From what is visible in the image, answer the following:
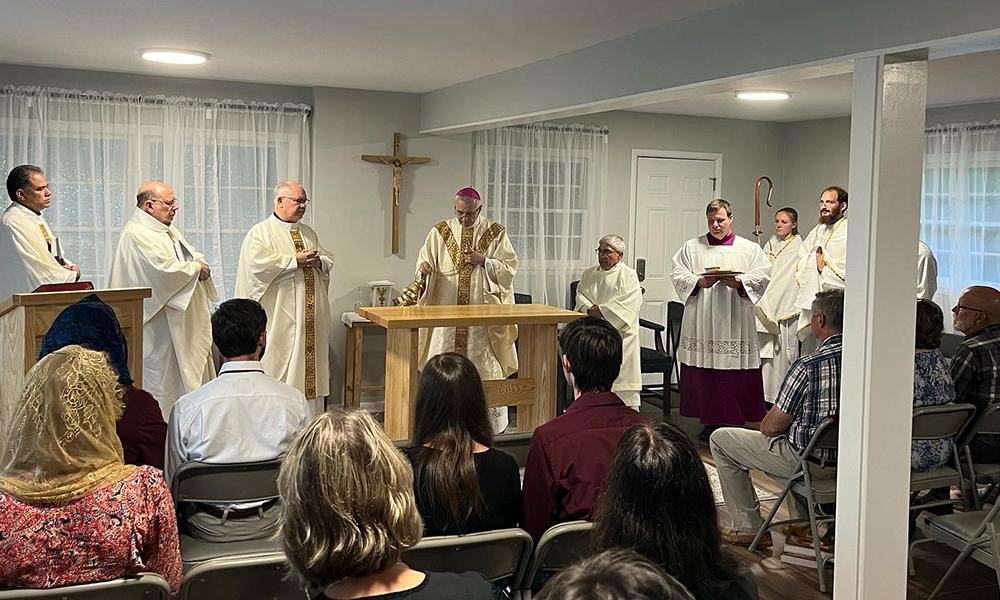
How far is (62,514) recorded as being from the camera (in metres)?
2.08

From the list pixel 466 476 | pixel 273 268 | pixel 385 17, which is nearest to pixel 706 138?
pixel 273 268

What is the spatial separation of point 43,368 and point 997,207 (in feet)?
22.6

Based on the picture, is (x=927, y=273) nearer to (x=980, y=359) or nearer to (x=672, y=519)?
(x=980, y=359)

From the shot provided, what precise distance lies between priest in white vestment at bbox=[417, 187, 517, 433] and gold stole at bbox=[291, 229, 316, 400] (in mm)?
673

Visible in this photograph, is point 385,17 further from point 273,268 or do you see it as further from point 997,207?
point 997,207

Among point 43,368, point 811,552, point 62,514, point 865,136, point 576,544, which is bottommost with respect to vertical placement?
point 811,552

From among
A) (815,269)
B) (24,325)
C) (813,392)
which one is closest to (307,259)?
(24,325)

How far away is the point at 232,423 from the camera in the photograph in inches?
114

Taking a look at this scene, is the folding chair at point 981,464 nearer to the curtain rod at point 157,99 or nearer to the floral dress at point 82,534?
the floral dress at point 82,534

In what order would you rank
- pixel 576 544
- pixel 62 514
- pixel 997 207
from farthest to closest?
pixel 997 207, pixel 576 544, pixel 62 514

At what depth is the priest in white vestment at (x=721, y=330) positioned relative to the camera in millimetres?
6344

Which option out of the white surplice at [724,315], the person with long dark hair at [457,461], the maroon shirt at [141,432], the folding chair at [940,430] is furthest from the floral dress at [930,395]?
the maroon shirt at [141,432]

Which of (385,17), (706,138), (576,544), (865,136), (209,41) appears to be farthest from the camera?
(706,138)

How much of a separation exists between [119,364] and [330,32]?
7.32 feet
